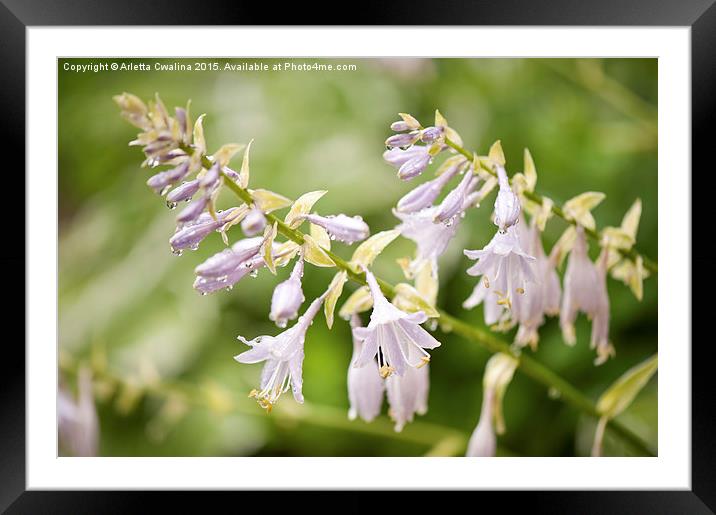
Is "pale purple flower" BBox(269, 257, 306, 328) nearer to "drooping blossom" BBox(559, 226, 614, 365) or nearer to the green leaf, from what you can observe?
"drooping blossom" BBox(559, 226, 614, 365)

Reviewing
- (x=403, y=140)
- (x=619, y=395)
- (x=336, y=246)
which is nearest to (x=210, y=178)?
(x=403, y=140)

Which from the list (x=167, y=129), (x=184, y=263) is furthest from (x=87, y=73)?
(x=167, y=129)

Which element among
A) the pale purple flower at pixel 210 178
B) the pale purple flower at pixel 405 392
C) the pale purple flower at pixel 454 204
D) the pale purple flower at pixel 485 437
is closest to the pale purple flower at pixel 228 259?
the pale purple flower at pixel 210 178

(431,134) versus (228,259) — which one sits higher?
(431,134)

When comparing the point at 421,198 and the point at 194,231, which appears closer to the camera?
the point at 194,231

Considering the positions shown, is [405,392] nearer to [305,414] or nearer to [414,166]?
[414,166]

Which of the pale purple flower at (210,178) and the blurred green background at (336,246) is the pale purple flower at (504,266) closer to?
the pale purple flower at (210,178)
